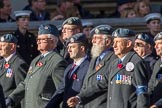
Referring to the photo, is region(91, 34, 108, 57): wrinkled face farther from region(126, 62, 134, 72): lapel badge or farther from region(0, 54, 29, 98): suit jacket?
region(0, 54, 29, 98): suit jacket

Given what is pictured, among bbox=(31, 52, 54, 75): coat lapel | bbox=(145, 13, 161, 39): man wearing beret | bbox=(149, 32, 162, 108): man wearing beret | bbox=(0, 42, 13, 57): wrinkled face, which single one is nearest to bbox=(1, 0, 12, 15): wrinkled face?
bbox=(0, 42, 13, 57): wrinkled face

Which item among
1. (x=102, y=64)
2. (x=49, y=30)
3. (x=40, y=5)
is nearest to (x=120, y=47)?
(x=102, y=64)

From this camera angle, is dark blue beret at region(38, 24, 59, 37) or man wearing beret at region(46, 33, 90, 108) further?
dark blue beret at region(38, 24, 59, 37)

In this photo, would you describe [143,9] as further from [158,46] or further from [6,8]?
[158,46]

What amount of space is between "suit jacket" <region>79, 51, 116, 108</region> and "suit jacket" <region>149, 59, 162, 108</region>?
61 centimetres

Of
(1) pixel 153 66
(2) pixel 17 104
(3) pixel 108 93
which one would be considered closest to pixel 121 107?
(3) pixel 108 93

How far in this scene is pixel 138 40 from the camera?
53.7 ft

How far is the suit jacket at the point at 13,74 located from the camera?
695 inches

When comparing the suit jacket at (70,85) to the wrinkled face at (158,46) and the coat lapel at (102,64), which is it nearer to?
the coat lapel at (102,64)

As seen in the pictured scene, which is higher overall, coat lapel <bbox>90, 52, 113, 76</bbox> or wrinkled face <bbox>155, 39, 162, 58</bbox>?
wrinkled face <bbox>155, 39, 162, 58</bbox>

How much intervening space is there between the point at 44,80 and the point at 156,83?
1734 millimetres

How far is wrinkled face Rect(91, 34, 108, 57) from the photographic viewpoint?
1619 cm

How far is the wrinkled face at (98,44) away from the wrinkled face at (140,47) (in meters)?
0.47

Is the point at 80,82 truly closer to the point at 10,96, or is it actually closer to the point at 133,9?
the point at 10,96
